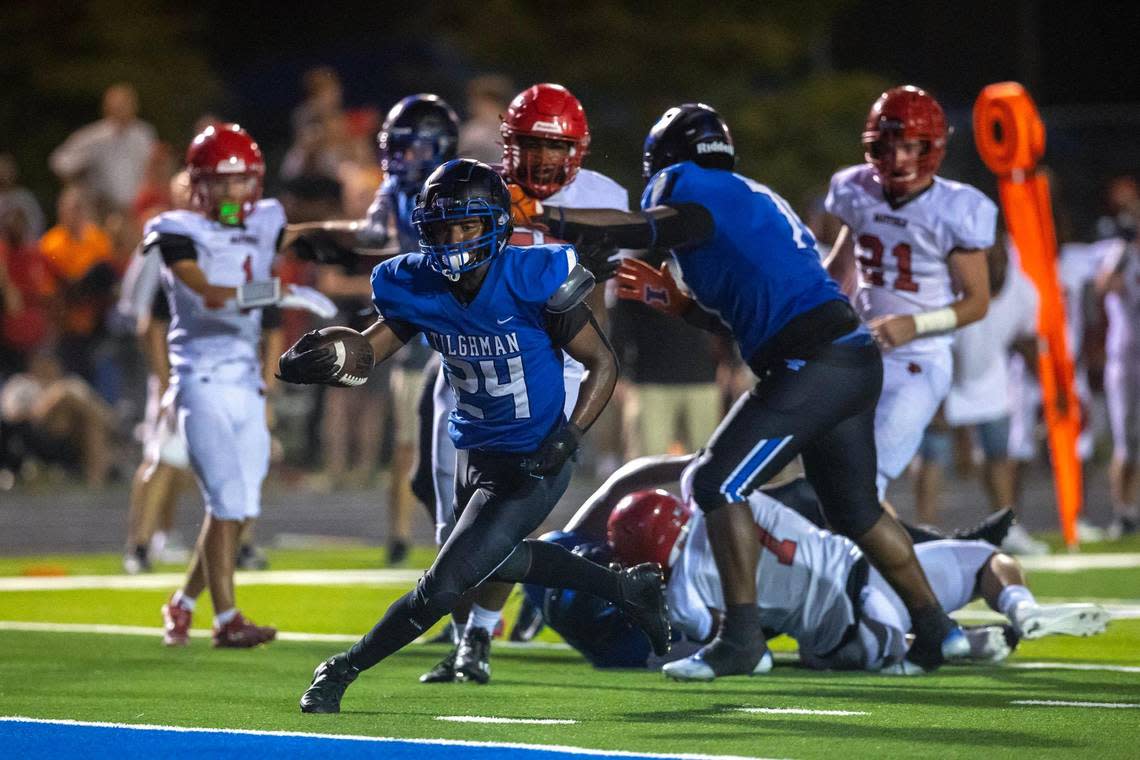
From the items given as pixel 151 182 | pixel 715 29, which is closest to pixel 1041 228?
pixel 151 182

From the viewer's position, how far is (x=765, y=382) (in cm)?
731

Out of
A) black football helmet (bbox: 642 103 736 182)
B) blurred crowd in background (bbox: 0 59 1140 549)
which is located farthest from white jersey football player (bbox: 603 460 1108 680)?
blurred crowd in background (bbox: 0 59 1140 549)

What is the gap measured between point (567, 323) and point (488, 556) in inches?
29.2

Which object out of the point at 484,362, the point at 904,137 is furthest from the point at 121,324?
the point at 484,362

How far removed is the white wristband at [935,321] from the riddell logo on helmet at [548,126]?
157cm

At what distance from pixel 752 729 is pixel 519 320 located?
142 centimetres

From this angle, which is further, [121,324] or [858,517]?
[121,324]

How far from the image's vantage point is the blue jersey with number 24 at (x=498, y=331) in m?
6.54

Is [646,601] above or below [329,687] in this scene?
above

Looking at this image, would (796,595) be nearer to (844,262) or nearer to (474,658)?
(474,658)

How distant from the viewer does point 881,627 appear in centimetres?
753

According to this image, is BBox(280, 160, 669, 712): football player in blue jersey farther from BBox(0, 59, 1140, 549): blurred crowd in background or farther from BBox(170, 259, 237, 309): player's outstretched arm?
BBox(0, 59, 1140, 549): blurred crowd in background

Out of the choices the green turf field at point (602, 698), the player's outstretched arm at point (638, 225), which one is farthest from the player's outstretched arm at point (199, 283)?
the player's outstretched arm at point (638, 225)

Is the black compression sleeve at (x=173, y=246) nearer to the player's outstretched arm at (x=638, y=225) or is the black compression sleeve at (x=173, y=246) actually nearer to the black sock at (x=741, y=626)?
the player's outstretched arm at (x=638, y=225)
